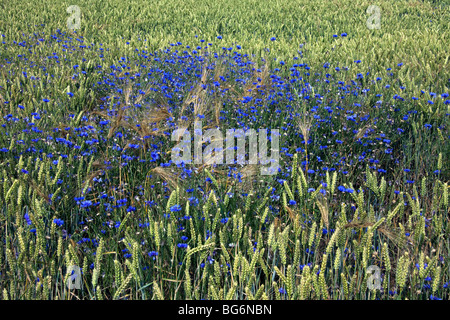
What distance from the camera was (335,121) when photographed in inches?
141

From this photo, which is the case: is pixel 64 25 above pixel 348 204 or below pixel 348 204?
above

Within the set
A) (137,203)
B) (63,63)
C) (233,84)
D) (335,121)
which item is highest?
(63,63)

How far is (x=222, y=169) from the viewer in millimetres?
2803

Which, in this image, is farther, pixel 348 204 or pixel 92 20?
pixel 92 20

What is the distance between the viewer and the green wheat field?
180 cm

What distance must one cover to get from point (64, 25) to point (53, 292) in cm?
679

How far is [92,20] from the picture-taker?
8289mm

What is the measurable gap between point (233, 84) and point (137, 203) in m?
2.22

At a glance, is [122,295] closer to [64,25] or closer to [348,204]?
[348,204]

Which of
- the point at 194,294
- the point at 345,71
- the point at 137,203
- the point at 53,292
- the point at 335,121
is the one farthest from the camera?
the point at 345,71

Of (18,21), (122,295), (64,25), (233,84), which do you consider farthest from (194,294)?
(18,21)

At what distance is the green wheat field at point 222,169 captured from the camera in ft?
5.89
